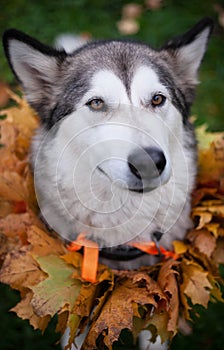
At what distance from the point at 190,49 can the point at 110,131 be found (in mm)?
814

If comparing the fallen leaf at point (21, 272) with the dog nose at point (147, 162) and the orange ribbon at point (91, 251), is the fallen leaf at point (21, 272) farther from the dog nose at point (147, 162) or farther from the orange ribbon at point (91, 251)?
the dog nose at point (147, 162)

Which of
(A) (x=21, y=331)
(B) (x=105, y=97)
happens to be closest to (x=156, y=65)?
(B) (x=105, y=97)

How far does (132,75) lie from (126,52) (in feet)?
0.63

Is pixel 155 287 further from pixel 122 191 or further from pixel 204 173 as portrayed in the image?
pixel 204 173

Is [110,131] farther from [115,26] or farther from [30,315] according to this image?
[115,26]

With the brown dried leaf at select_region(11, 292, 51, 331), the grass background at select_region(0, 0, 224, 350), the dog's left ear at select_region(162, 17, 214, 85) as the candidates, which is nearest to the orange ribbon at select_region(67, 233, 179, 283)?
the brown dried leaf at select_region(11, 292, 51, 331)

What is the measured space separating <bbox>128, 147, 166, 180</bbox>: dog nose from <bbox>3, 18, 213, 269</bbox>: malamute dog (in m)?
0.04

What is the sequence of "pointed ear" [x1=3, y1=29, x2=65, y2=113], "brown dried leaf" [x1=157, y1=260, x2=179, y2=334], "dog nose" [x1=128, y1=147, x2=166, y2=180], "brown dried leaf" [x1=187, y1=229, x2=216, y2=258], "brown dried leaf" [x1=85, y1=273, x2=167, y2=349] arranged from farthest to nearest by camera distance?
"brown dried leaf" [x1=187, y1=229, x2=216, y2=258]
"pointed ear" [x1=3, y1=29, x2=65, y2=113]
"brown dried leaf" [x1=157, y1=260, x2=179, y2=334]
"brown dried leaf" [x1=85, y1=273, x2=167, y2=349]
"dog nose" [x1=128, y1=147, x2=166, y2=180]

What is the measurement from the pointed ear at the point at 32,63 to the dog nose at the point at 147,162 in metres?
0.77

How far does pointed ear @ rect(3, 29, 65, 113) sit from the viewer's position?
257 cm

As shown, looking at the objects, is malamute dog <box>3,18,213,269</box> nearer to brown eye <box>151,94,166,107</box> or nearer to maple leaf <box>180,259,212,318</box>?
brown eye <box>151,94,166,107</box>

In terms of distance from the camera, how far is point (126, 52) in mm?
2602

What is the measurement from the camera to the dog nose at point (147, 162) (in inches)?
86.0

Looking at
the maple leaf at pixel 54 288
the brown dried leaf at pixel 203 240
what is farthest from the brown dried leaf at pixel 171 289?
the maple leaf at pixel 54 288
